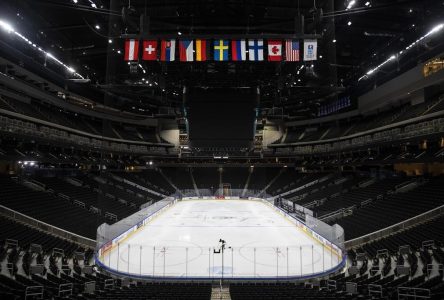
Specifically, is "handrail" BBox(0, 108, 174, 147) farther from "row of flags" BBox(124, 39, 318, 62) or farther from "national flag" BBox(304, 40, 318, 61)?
"national flag" BBox(304, 40, 318, 61)

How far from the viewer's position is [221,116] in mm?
21797

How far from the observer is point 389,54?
71.1ft

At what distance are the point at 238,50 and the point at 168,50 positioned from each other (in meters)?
2.79

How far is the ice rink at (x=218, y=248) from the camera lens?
12.7 meters

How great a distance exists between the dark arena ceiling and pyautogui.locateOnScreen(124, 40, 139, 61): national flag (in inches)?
14.0

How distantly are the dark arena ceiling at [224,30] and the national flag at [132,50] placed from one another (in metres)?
0.35

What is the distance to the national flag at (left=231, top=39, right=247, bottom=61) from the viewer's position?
12.0m

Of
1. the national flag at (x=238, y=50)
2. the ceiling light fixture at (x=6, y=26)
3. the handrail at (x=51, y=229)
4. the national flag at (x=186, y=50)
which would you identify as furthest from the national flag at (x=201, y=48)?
the ceiling light fixture at (x=6, y=26)

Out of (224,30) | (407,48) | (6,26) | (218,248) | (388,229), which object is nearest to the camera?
(388,229)

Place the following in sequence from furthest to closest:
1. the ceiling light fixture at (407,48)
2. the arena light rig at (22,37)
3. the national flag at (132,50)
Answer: the ceiling light fixture at (407,48), the arena light rig at (22,37), the national flag at (132,50)

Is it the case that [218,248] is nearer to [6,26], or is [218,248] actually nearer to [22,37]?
[6,26]

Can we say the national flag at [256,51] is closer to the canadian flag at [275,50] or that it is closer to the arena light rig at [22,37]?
the canadian flag at [275,50]

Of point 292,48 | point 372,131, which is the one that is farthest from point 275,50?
point 372,131

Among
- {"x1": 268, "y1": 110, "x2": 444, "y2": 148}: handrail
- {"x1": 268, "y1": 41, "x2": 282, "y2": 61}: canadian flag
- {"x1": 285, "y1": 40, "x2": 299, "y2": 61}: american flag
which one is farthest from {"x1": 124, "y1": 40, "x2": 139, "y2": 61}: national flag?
{"x1": 268, "y1": 110, "x2": 444, "y2": 148}: handrail
